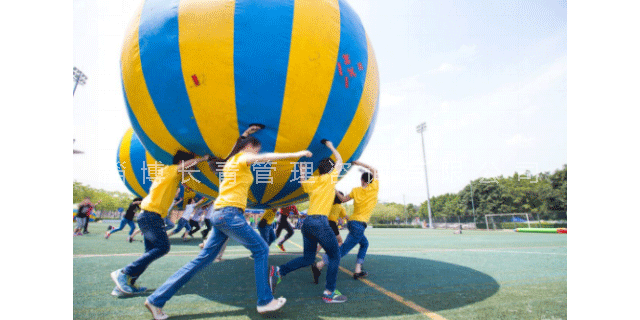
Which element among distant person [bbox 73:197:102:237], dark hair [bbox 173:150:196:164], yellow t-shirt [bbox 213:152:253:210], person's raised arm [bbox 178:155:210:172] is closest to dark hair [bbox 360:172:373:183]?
yellow t-shirt [bbox 213:152:253:210]

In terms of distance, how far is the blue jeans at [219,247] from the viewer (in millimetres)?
2645

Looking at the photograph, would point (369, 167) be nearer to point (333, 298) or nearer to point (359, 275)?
point (359, 275)

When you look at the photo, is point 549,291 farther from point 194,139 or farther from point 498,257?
point 194,139

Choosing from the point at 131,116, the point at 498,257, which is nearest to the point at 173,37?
the point at 131,116

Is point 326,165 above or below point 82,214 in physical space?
above

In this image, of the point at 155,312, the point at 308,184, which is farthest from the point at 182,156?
the point at 155,312

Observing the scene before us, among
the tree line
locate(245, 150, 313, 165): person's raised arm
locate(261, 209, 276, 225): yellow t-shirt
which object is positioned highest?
locate(245, 150, 313, 165): person's raised arm

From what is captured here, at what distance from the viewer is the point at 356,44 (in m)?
3.21

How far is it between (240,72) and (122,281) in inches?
101

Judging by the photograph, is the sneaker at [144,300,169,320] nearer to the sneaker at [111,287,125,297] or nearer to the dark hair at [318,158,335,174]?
the sneaker at [111,287,125,297]

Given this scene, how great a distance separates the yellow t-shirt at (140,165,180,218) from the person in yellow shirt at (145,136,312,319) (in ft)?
2.82

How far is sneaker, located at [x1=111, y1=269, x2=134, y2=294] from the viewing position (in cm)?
332

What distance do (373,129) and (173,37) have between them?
7.65ft

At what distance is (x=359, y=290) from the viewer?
11.7 ft
